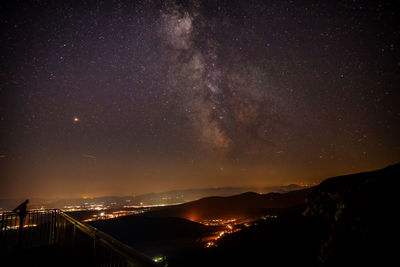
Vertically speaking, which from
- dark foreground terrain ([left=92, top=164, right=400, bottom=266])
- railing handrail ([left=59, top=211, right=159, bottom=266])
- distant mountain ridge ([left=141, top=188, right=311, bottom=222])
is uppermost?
railing handrail ([left=59, top=211, right=159, bottom=266])

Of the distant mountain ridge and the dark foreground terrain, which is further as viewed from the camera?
the distant mountain ridge

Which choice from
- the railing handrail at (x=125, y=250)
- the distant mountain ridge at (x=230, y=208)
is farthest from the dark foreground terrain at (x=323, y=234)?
the distant mountain ridge at (x=230, y=208)

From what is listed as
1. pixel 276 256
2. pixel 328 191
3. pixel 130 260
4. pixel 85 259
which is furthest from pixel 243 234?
pixel 130 260

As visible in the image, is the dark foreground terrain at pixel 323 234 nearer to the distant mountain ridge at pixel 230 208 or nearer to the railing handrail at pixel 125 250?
the railing handrail at pixel 125 250

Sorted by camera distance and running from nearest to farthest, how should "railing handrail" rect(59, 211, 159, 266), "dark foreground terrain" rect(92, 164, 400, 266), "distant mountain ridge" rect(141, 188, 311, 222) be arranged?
1. "railing handrail" rect(59, 211, 159, 266)
2. "dark foreground terrain" rect(92, 164, 400, 266)
3. "distant mountain ridge" rect(141, 188, 311, 222)

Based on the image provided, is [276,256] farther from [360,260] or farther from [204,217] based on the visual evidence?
[204,217]

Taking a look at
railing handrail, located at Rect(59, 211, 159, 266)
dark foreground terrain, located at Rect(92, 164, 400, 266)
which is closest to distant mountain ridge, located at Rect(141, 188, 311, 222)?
dark foreground terrain, located at Rect(92, 164, 400, 266)

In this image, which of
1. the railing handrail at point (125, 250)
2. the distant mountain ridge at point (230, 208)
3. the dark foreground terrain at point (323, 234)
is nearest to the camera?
the railing handrail at point (125, 250)

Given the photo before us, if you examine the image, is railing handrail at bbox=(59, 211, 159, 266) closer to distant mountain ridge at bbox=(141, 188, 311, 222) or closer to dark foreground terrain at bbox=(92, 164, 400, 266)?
dark foreground terrain at bbox=(92, 164, 400, 266)

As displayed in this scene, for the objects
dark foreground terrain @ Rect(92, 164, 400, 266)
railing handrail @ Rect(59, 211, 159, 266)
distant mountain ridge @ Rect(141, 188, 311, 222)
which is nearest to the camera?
railing handrail @ Rect(59, 211, 159, 266)

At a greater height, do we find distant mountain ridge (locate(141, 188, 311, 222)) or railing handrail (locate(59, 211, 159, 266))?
railing handrail (locate(59, 211, 159, 266))
